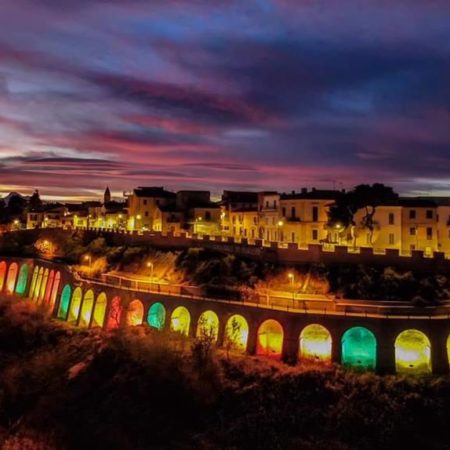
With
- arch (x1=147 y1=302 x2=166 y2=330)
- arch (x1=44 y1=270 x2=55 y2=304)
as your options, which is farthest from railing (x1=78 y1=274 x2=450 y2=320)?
arch (x1=44 y1=270 x2=55 y2=304)

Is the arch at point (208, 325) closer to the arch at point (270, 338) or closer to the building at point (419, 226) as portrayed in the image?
the arch at point (270, 338)

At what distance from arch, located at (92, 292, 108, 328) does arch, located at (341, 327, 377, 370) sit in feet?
74.2

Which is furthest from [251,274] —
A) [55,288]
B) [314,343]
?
[55,288]

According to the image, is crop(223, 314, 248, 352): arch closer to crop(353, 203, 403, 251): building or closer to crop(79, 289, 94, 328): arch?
crop(79, 289, 94, 328): arch

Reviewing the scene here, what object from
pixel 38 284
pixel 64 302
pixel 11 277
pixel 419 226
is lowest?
pixel 64 302

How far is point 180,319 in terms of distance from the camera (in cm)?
4350

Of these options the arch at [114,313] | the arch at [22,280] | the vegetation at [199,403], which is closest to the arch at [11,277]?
the arch at [22,280]

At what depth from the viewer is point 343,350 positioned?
36219 millimetres

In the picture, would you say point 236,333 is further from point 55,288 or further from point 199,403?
point 55,288

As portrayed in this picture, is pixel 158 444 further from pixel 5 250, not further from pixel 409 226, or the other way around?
pixel 5 250

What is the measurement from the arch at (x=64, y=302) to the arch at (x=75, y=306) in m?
0.81

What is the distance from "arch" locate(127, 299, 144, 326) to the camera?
45.9 metres

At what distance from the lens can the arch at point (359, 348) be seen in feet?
117

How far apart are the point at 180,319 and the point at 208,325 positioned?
312cm
